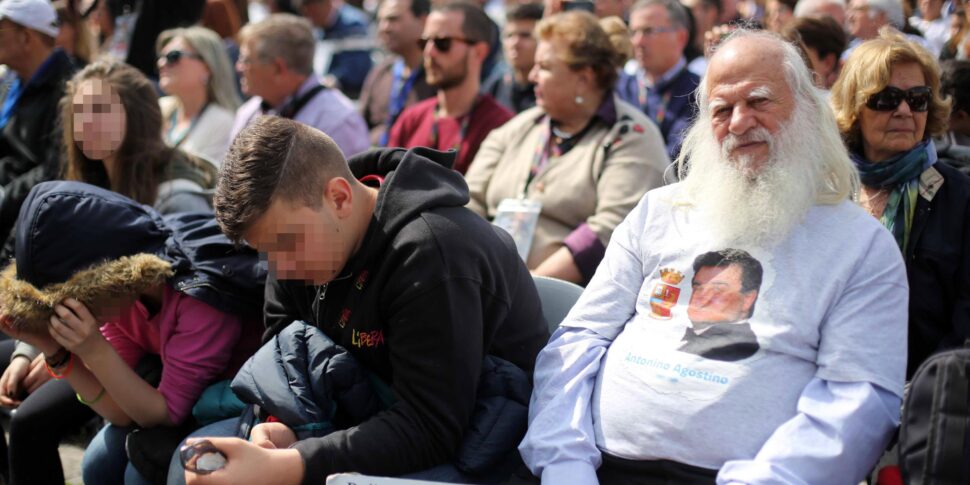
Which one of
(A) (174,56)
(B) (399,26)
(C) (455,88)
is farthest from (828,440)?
(B) (399,26)

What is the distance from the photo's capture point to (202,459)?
2342 millimetres

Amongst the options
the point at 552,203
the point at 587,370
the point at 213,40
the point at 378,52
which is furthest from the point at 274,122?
the point at 378,52

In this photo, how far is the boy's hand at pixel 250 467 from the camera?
2334 millimetres

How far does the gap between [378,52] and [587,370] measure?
7.30 meters

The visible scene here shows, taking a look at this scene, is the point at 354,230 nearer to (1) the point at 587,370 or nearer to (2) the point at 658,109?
(1) the point at 587,370

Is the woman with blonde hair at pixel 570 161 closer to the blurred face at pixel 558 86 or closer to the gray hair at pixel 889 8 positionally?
the blurred face at pixel 558 86

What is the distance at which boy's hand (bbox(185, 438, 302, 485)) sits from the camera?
7.66ft

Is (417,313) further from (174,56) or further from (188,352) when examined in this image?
(174,56)

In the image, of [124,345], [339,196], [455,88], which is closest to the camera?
[339,196]

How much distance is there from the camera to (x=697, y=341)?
244 centimetres

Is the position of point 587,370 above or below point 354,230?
below

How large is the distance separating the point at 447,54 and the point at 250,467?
3.72 m

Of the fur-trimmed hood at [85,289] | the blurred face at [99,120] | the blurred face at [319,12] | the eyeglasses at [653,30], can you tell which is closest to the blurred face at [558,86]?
the eyeglasses at [653,30]

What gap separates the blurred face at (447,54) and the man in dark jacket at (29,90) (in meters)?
2.03
